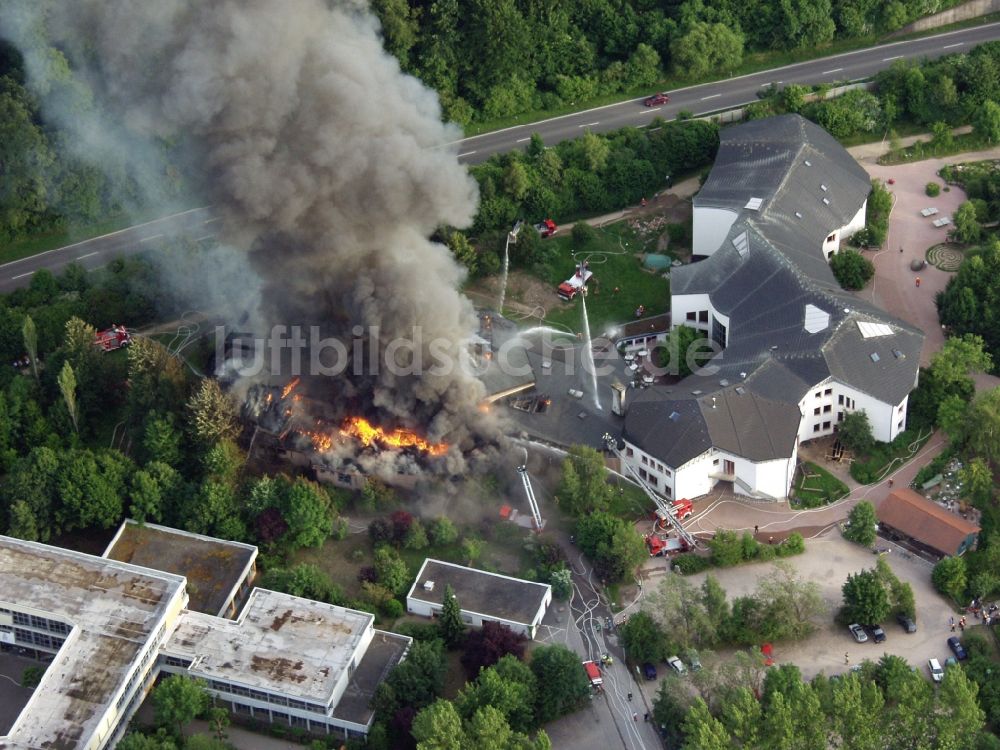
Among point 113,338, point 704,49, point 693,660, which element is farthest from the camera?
point 704,49

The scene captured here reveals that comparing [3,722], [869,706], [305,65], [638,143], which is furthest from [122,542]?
[638,143]

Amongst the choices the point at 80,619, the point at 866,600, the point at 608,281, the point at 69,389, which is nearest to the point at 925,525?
the point at 866,600

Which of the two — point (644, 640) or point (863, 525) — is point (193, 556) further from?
point (863, 525)

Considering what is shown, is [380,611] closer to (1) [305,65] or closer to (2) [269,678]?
(2) [269,678]

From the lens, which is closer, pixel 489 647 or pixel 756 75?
pixel 489 647

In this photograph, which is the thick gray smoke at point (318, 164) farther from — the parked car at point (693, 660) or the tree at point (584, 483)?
the parked car at point (693, 660)

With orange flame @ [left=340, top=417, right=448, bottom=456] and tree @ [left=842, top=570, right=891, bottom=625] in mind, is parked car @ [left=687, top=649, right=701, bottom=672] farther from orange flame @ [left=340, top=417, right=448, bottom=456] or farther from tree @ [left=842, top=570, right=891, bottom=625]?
orange flame @ [left=340, top=417, right=448, bottom=456]
